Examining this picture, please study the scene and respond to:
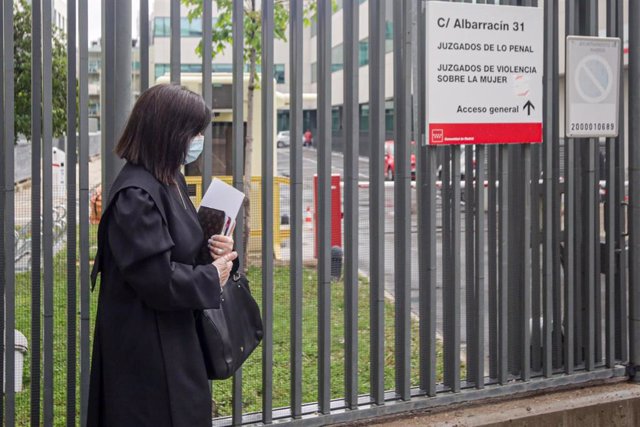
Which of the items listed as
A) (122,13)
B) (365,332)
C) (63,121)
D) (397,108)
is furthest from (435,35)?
(63,121)

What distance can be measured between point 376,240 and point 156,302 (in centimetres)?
177

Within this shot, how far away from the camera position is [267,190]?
431 centimetres

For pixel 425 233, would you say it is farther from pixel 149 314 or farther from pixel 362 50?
pixel 362 50

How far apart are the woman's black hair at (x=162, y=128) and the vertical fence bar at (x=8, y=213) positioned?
2.72ft

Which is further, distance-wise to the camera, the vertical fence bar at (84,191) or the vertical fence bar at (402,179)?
the vertical fence bar at (402,179)

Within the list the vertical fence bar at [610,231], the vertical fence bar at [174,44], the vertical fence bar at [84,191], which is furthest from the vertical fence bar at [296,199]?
the vertical fence bar at [610,231]

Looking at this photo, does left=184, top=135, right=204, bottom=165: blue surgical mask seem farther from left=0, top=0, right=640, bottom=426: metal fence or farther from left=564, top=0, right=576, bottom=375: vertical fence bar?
left=564, top=0, right=576, bottom=375: vertical fence bar

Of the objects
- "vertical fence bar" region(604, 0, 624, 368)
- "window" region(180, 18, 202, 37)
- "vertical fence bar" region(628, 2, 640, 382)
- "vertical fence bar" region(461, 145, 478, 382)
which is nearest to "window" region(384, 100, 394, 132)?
"vertical fence bar" region(461, 145, 478, 382)

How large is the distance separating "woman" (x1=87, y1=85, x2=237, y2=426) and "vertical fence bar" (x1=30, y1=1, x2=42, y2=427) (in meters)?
0.78

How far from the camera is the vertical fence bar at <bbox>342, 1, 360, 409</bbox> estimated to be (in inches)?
179

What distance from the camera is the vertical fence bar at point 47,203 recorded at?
3.86m

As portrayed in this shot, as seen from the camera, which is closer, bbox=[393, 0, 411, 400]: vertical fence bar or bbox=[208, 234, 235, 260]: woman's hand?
bbox=[208, 234, 235, 260]: woman's hand

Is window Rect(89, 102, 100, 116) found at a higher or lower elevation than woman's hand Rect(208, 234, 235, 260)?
higher

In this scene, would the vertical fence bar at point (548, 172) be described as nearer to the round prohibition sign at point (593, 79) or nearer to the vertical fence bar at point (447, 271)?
the round prohibition sign at point (593, 79)
